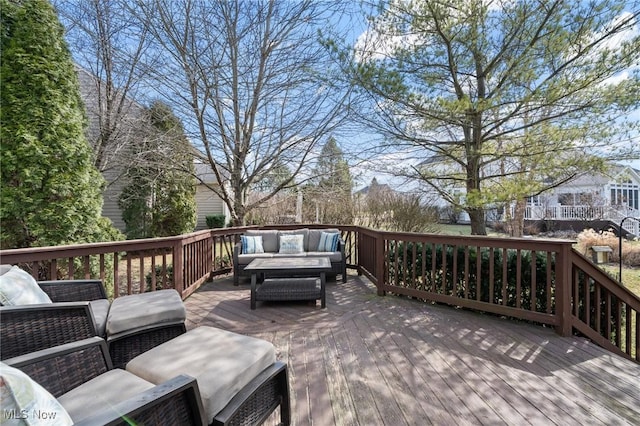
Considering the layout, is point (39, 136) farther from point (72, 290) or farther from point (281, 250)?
point (281, 250)

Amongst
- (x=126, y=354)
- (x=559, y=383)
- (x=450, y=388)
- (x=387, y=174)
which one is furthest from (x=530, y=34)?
(x=126, y=354)

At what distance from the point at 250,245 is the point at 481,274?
150 inches

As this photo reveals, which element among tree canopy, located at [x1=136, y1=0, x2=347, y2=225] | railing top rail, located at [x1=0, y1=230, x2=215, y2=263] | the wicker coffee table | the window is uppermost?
tree canopy, located at [x1=136, y1=0, x2=347, y2=225]

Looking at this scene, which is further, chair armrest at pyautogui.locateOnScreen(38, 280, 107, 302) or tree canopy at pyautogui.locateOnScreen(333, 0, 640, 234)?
tree canopy at pyautogui.locateOnScreen(333, 0, 640, 234)

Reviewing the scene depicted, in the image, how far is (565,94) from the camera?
4363 millimetres

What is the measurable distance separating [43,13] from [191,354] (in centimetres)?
527

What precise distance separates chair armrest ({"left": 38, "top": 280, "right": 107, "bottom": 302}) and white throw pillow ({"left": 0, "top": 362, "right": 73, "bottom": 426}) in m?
2.06

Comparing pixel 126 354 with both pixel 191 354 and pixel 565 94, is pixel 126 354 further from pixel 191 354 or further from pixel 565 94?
pixel 565 94

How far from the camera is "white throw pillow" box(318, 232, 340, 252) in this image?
19.1 ft

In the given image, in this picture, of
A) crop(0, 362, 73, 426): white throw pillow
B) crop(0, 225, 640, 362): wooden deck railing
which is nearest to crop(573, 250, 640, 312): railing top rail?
crop(0, 225, 640, 362): wooden deck railing

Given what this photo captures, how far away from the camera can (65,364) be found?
5.00ft

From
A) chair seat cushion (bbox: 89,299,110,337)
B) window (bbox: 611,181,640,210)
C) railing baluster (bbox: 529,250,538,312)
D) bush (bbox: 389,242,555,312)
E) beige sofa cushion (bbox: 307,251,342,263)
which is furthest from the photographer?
window (bbox: 611,181,640,210)

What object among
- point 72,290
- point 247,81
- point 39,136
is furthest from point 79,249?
point 247,81

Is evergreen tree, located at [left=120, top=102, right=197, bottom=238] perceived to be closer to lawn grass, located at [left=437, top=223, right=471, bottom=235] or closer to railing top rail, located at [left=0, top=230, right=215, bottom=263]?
railing top rail, located at [left=0, top=230, right=215, bottom=263]
